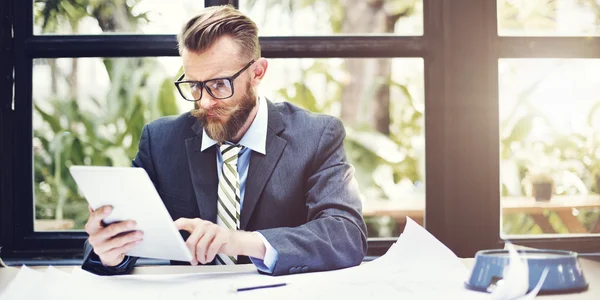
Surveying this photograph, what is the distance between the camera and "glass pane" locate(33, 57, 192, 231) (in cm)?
221

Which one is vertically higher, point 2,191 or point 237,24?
point 237,24

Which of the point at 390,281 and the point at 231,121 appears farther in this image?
the point at 231,121

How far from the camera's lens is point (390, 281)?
1.26m

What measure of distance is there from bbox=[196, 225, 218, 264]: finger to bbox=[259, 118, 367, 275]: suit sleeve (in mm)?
146

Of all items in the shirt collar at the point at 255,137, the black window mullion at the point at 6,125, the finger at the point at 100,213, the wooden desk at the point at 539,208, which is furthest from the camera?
the wooden desk at the point at 539,208

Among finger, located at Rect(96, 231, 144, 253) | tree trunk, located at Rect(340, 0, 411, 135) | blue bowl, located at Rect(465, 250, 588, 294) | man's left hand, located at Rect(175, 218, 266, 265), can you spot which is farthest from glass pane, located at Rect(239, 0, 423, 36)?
blue bowl, located at Rect(465, 250, 588, 294)

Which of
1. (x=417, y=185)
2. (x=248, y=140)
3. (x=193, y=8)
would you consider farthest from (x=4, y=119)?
(x=417, y=185)

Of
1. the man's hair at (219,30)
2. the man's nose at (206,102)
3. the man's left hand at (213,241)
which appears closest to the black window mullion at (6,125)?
the man's hair at (219,30)

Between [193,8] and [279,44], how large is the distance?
0.31 m

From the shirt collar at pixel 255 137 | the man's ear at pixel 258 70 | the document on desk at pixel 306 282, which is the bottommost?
the document on desk at pixel 306 282

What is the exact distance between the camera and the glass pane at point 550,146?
2.25 m

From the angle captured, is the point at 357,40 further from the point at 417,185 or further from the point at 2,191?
the point at 2,191

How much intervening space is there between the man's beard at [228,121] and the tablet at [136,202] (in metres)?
0.51

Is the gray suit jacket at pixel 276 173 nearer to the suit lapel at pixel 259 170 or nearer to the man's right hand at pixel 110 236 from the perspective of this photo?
the suit lapel at pixel 259 170
